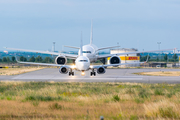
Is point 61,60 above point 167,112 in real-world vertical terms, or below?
above

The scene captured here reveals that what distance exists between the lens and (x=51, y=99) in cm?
1955

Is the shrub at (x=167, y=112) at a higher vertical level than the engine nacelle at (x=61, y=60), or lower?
lower

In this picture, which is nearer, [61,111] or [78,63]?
[61,111]

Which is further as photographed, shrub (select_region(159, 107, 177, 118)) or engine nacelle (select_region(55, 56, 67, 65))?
engine nacelle (select_region(55, 56, 67, 65))

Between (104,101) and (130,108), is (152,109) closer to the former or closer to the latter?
(130,108)

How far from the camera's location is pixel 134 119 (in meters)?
12.3

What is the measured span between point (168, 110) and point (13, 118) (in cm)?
773

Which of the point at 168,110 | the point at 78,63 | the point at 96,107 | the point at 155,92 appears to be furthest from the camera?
the point at 78,63

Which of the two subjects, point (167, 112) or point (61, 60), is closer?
point (167, 112)

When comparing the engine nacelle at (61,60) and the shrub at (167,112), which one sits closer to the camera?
the shrub at (167,112)

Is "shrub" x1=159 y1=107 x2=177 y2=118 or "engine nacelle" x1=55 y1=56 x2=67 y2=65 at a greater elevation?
"engine nacelle" x1=55 y1=56 x2=67 y2=65

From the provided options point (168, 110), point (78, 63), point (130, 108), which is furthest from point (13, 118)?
point (78, 63)

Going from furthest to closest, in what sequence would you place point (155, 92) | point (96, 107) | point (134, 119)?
1. point (155, 92)
2. point (96, 107)
3. point (134, 119)

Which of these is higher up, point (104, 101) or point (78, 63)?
point (78, 63)
